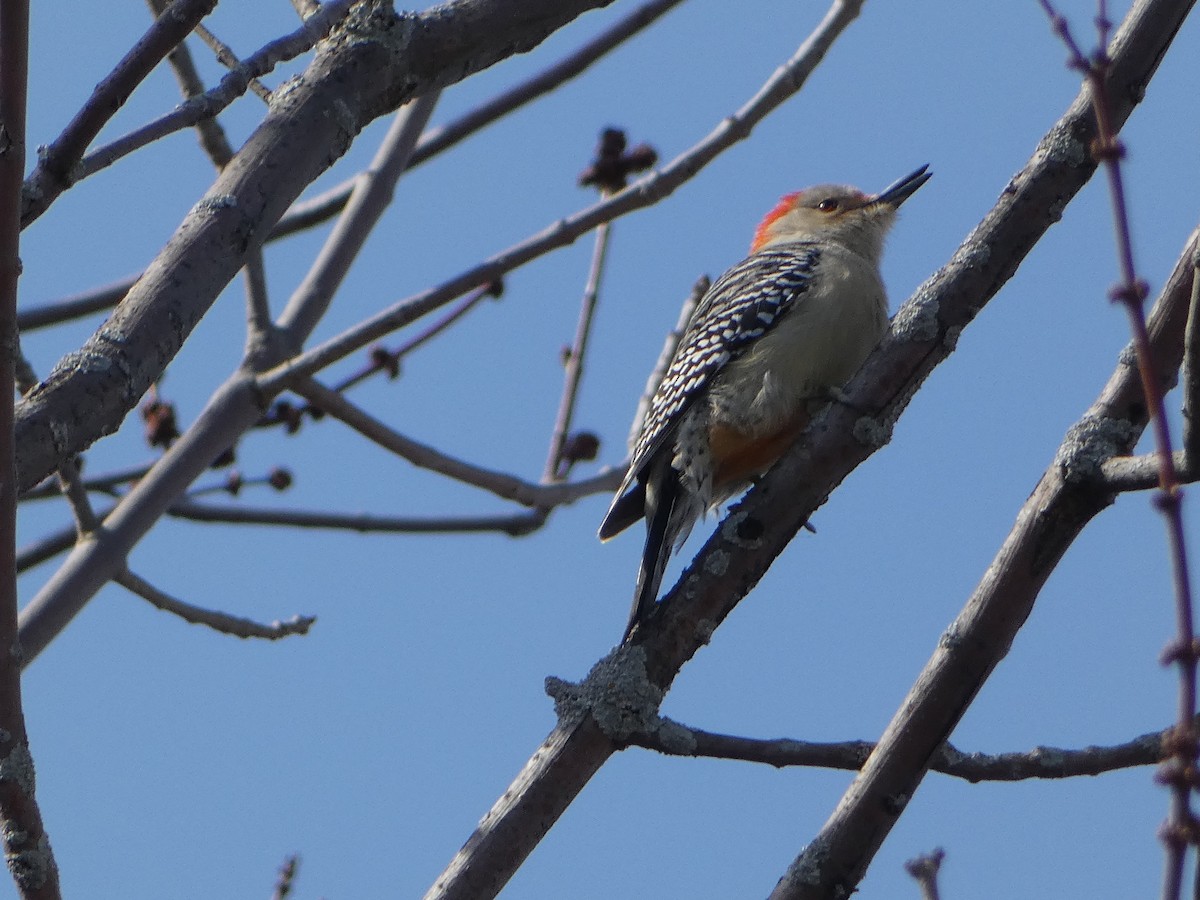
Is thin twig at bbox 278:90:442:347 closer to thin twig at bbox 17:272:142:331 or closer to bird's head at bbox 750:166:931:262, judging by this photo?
thin twig at bbox 17:272:142:331

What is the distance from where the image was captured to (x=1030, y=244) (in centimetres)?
374

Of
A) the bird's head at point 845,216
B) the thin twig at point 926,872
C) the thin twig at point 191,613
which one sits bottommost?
the thin twig at point 926,872

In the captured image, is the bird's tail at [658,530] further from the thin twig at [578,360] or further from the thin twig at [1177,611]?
the thin twig at [1177,611]

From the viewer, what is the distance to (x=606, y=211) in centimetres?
501

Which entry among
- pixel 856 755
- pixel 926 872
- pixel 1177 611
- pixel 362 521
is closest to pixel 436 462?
pixel 362 521

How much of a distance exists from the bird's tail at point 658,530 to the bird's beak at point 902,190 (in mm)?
2431

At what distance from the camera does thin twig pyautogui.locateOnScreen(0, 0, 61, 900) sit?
242 centimetres

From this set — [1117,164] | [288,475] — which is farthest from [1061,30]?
[288,475]

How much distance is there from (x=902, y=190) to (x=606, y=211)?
9.66 feet

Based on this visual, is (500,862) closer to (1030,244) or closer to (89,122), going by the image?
(89,122)

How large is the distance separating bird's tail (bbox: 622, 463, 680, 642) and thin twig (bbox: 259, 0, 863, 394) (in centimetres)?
113

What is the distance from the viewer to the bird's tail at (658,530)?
4984mm

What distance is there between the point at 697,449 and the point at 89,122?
334 centimetres

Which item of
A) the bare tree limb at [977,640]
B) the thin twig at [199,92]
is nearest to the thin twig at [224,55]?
the thin twig at [199,92]
